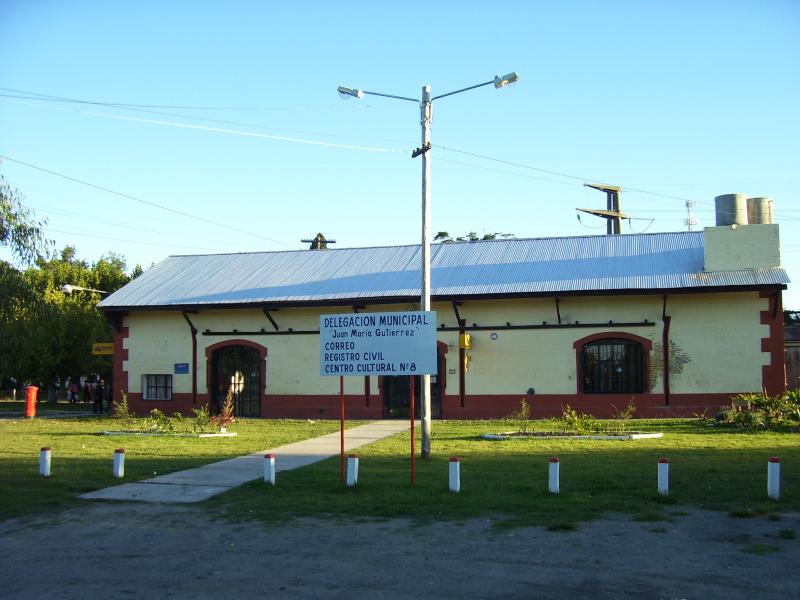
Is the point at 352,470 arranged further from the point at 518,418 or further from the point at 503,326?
the point at 503,326

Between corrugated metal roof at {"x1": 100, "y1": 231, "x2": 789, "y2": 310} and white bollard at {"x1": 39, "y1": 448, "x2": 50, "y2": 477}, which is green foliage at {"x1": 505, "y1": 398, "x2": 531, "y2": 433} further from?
white bollard at {"x1": 39, "y1": 448, "x2": 50, "y2": 477}

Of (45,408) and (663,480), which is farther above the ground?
(663,480)

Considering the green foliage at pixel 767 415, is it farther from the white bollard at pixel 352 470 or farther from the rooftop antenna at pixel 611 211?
the rooftop antenna at pixel 611 211

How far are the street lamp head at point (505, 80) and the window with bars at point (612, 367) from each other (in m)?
12.7

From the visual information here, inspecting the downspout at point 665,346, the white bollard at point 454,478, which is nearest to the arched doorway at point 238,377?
the downspout at point 665,346

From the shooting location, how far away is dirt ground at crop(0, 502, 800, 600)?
7.21 m

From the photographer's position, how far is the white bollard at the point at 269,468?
12.6 metres

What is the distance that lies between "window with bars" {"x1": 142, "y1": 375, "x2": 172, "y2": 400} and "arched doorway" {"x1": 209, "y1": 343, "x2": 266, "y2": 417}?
69.3 inches

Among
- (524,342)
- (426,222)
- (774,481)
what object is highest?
(426,222)

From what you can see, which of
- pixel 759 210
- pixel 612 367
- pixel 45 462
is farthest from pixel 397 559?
pixel 759 210

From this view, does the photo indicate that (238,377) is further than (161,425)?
Yes

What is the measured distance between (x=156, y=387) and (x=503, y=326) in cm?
Answer: 1271

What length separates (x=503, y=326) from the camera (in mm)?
26125

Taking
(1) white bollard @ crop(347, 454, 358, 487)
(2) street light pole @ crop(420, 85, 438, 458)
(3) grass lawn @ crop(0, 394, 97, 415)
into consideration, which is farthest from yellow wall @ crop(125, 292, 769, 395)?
(1) white bollard @ crop(347, 454, 358, 487)
